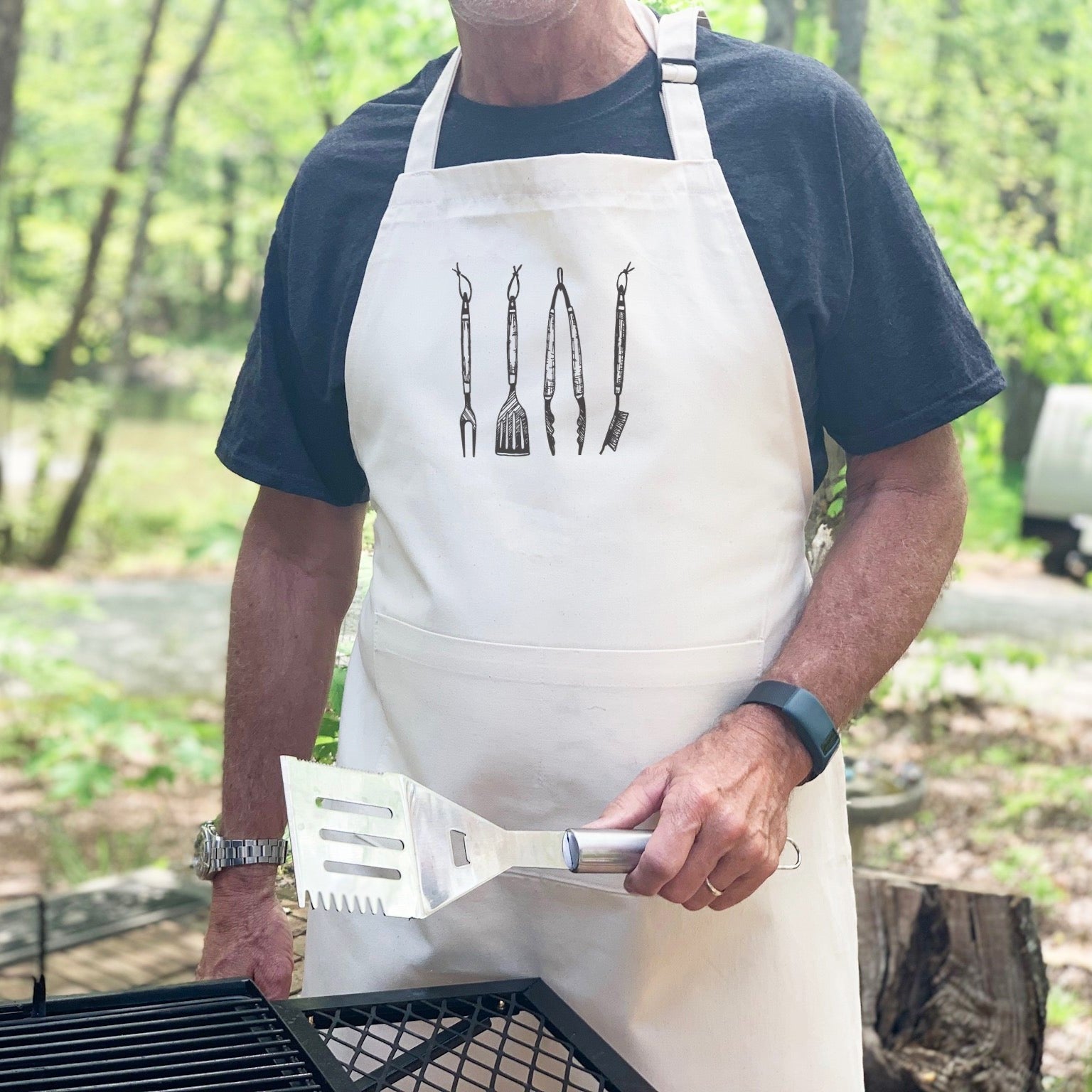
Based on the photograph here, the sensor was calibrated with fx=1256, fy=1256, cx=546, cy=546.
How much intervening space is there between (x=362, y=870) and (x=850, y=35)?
6.80 ft

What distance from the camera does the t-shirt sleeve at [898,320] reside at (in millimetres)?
1097

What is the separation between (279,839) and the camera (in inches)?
53.9

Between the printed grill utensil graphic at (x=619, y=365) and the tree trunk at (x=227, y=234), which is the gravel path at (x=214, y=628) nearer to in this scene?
the tree trunk at (x=227, y=234)

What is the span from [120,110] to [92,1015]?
30.0ft

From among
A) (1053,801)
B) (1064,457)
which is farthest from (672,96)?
(1064,457)

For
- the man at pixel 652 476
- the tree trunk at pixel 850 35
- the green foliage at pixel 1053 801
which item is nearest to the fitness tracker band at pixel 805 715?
the man at pixel 652 476

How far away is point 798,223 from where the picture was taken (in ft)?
3.63

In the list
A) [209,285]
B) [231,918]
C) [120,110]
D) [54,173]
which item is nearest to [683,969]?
[231,918]

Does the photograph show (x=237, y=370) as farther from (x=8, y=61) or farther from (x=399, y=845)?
(x=399, y=845)

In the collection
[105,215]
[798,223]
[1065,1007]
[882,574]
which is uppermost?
[798,223]

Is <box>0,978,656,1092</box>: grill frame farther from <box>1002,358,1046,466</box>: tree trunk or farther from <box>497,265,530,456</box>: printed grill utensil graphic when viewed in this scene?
<box>1002,358,1046,466</box>: tree trunk

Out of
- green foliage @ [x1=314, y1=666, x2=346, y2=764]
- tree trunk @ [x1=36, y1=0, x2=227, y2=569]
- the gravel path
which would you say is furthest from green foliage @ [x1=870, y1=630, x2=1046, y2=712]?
tree trunk @ [x1=36, y1=0, x2=227, y2=569]

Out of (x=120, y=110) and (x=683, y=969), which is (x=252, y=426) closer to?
(x=683, y=969)

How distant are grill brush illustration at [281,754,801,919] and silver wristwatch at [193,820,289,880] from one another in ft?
1.35
